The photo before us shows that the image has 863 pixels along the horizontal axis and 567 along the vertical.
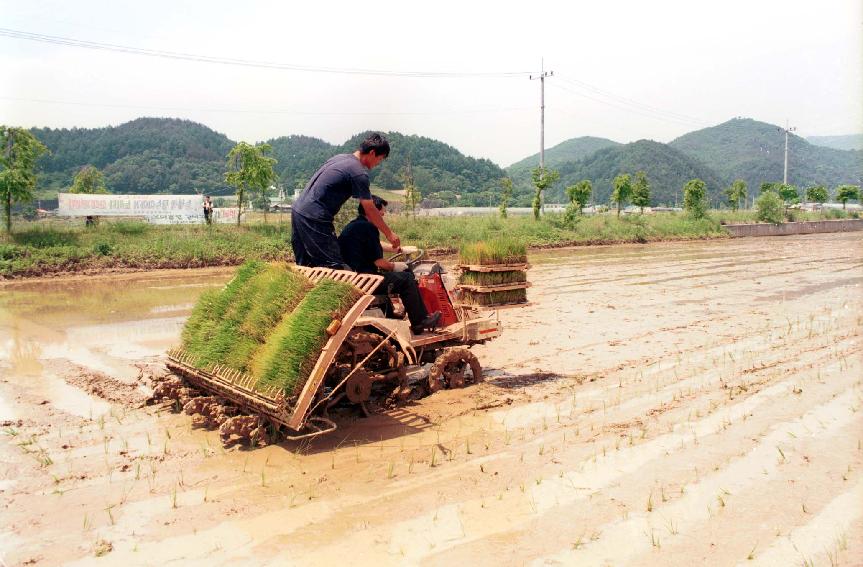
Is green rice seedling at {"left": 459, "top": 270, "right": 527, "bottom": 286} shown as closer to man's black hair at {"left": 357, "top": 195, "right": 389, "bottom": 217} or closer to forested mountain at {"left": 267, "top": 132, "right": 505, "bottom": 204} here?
man's black hair at {"left": 357, "top": 195, "right": 389, "bottom": 217}

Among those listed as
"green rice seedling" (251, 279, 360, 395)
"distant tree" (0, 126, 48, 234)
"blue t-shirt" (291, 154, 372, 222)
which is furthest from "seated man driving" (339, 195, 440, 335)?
"distant tree" (0, 126, 48, 234)

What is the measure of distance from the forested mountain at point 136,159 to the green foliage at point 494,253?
72.2 meters

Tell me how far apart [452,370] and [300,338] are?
2173 millimetres

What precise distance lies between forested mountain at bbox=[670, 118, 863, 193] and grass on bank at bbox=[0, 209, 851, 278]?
112838mm

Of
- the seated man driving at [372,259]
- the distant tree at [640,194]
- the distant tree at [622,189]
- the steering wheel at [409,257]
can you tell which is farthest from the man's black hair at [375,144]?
the distant tree at [640,194]

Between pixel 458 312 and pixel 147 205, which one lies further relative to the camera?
pixel 147 205

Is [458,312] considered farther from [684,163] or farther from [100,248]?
[684,163]

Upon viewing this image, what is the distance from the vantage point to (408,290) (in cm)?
602

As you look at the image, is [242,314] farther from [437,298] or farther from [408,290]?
[437,298]

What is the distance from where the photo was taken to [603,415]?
19.1ft

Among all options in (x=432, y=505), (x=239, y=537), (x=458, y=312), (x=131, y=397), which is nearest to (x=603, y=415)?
(x=458, y=312)

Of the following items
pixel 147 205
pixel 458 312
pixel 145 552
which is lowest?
pixel 145 552

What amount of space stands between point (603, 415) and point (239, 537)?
336cm

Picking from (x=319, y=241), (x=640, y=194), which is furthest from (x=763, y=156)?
(x=319, y=241)
